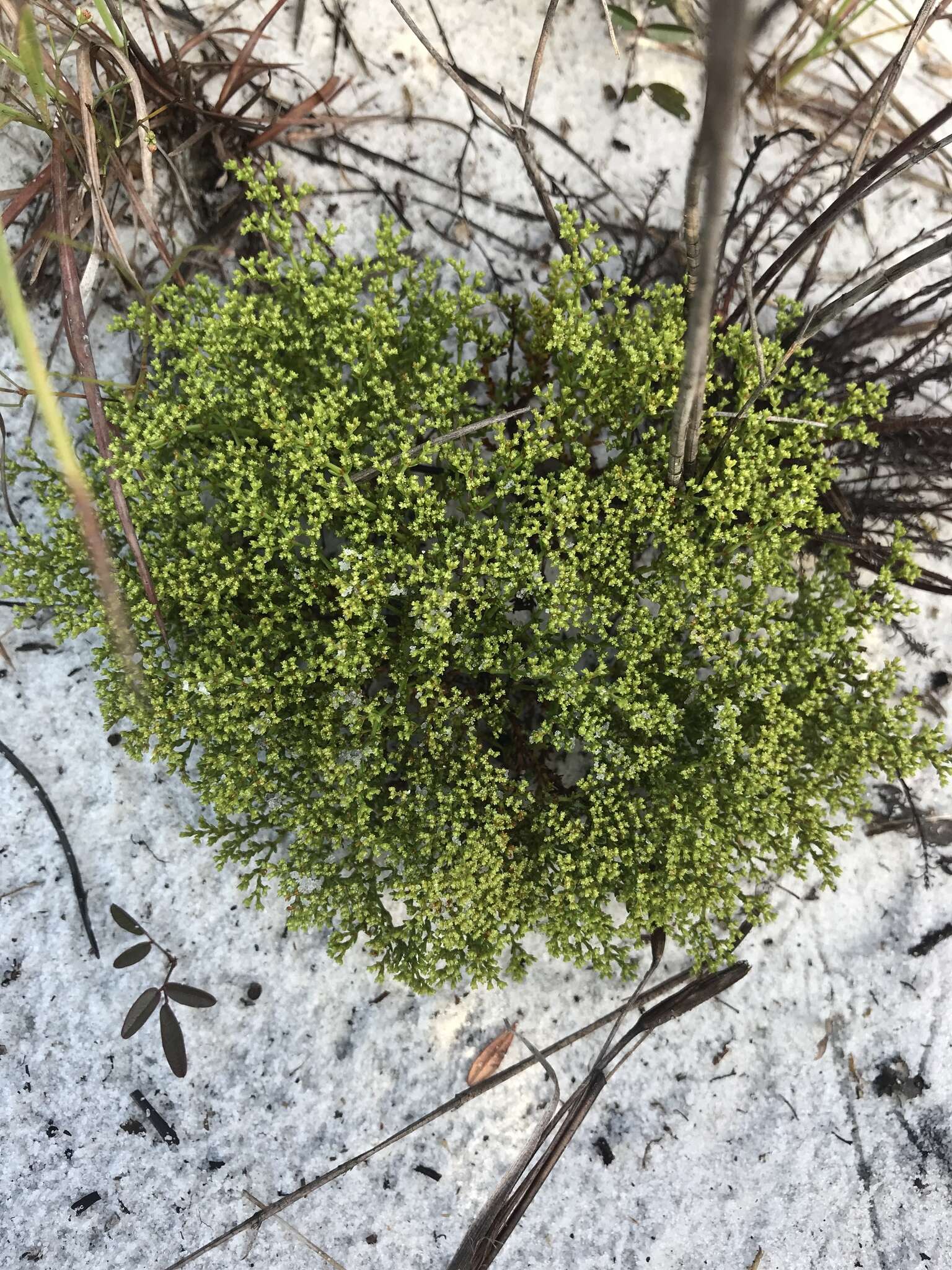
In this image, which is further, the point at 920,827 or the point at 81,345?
the point at 920,827

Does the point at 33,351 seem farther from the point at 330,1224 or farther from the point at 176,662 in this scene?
the point at 330,1224

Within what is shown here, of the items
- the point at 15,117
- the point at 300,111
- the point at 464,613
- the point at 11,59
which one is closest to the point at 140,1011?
the point at 464,613

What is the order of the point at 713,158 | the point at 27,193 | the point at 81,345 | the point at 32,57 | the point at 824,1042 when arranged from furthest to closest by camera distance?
the point at 824,1042 → the point at 27,193 → the point at 81,345 → the point at 32,57 → the point at 713,158

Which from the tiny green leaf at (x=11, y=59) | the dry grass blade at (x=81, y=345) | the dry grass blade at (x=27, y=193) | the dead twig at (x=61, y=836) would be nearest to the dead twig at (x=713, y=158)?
the dry grass blade at (x=81, y=345)

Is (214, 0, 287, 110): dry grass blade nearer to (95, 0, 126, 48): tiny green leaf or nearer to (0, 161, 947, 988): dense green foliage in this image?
(95, 0, 126, 48): tiny green leaf

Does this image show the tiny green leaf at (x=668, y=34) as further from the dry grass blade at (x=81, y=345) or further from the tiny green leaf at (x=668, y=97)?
the dry grass blade at (x=81, y=345)

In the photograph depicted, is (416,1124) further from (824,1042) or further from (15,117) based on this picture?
(15,117)

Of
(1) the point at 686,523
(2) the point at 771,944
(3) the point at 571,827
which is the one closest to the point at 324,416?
(1) the point at 686,523
